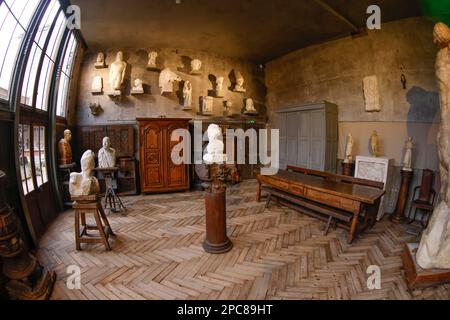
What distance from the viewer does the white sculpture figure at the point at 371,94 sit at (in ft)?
16.0

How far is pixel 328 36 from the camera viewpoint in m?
5.66

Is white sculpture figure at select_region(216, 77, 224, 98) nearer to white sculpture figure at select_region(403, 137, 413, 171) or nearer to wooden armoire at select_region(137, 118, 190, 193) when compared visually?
wooden armoire at select_region(137, 118, 190, 193)

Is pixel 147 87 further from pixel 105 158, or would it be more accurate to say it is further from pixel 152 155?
pixel 105 158

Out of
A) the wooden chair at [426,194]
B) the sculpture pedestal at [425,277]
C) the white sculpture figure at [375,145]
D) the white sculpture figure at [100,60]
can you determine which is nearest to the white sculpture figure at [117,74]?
the white sculpture figure at [100,60]

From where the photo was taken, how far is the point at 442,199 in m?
2.49

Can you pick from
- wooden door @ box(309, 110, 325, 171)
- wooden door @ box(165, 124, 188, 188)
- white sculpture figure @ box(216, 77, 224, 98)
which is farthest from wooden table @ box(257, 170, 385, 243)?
white sculpture figure @ box(216, 77, 224, 98)

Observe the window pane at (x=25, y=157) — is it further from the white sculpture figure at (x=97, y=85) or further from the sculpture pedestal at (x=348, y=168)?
the sculpture pedestal at (x=348, y=168)

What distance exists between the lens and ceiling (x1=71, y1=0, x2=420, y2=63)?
4340 mm

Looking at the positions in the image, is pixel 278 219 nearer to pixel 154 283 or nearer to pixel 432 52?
A: pixel 154 283

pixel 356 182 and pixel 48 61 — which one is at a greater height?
pixel 48 61

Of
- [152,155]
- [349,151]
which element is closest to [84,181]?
[152,155]

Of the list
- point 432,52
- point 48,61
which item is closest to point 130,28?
point 48,61

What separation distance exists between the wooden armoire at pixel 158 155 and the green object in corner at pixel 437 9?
5.71 m

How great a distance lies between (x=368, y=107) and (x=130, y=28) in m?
6.64
